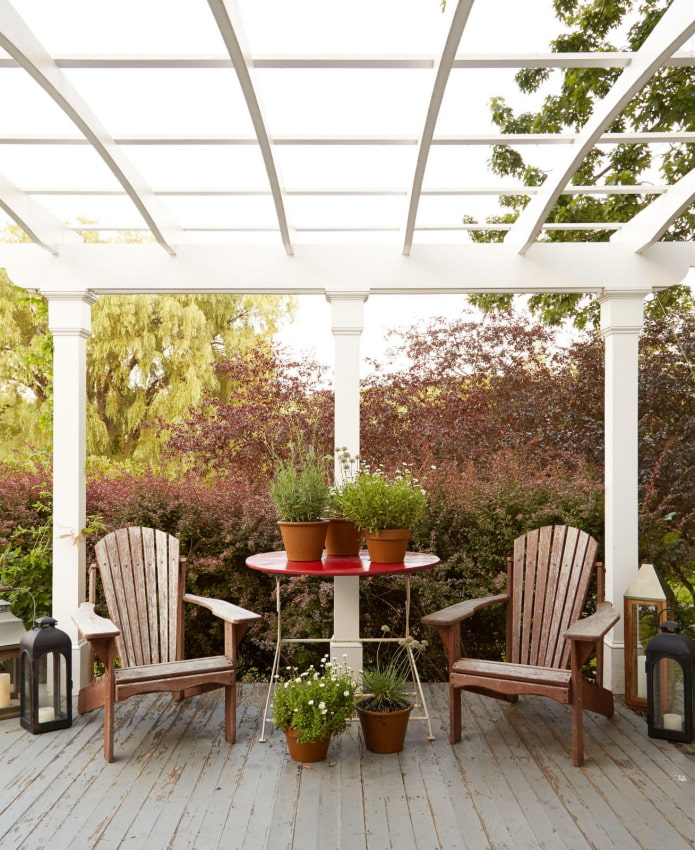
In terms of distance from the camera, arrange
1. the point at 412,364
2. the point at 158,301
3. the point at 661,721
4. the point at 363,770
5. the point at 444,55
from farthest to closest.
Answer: the point at 158,301 < the point at 412,364 < the point at 661,721 < the point at 363,770 < the point at 444,55

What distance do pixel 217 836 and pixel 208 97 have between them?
3537 mm

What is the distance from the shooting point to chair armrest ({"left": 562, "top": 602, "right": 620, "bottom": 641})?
3.31 metres

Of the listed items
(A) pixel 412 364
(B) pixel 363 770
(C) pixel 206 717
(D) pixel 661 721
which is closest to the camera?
(B) pixel 363 770

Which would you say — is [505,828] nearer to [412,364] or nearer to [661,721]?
[661,721]

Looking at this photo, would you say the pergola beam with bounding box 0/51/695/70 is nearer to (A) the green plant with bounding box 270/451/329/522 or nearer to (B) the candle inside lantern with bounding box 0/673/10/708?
(A) the green plant with bounding box 270/451/329/522

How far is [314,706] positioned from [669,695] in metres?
1.71

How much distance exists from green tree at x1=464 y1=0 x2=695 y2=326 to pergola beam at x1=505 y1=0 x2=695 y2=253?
200 centimetres

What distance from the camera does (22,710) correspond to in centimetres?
382

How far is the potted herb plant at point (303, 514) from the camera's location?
3.76 m

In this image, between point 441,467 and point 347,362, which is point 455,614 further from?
point 441,467

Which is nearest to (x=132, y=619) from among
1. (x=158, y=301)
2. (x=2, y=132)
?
(x=2, y=132)

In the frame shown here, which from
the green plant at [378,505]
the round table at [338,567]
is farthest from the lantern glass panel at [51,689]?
the green plant at [378,505]

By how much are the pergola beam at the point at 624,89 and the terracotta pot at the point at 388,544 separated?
1776 mm

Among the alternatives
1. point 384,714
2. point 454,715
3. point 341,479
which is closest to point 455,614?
point 454,715
